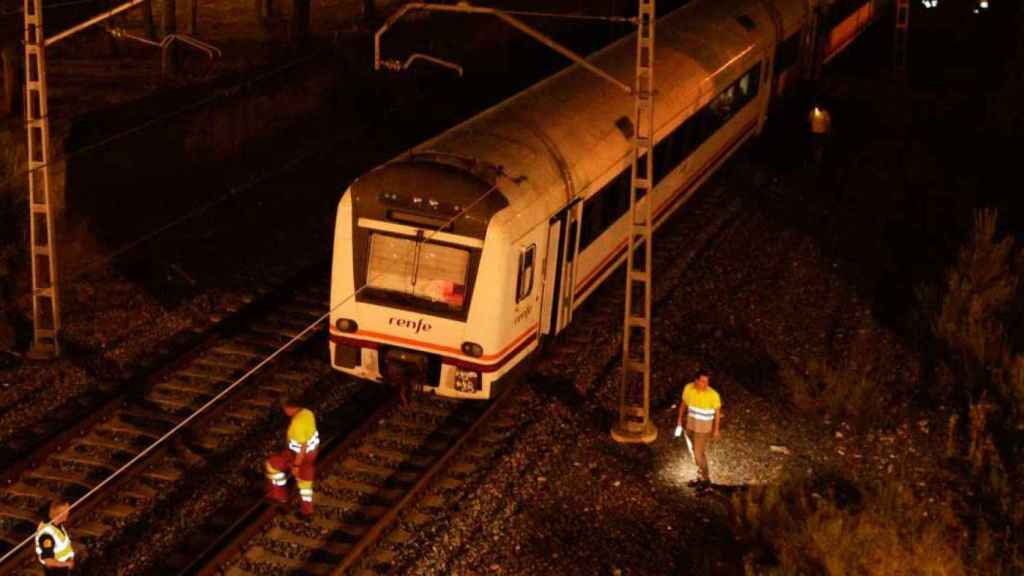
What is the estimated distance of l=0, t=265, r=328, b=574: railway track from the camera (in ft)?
39.5

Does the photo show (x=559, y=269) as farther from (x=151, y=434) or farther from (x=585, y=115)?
(x=151, y=434)

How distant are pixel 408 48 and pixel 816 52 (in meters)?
8.82

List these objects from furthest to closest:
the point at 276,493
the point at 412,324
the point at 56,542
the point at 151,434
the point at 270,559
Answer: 1. the point at 151,434
2. the point at 412,324
3. the point at 276,493
4. the point at 270,559
5. the point at 56,542

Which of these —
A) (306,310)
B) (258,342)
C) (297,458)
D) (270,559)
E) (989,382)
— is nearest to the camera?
(270,559)

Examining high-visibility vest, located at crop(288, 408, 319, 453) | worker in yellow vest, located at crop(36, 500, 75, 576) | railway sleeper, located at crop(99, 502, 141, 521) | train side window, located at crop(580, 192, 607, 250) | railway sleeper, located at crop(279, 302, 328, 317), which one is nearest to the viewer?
worker in yellow vest, located at crop(36, 500, 75, 576)

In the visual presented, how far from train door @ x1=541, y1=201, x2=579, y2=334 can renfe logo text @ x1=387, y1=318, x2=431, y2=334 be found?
148 cm

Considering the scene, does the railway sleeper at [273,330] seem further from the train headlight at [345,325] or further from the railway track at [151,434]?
the train headlight at [345,325]

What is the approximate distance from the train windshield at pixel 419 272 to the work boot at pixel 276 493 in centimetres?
231

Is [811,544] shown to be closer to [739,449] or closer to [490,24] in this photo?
[739,449]

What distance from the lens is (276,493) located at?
11.8m

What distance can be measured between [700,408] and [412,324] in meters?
3.01

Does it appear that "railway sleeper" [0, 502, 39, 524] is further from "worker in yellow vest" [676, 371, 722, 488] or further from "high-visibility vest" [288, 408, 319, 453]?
"worker in yellow vest" [676, 371, 722, 488]

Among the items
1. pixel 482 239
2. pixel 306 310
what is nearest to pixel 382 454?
pixel 482 239

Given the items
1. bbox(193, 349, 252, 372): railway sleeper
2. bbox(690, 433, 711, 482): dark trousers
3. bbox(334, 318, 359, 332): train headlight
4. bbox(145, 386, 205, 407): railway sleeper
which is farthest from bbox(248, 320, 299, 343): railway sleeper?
bbox(690, 433, 711, 482): dark trousers
